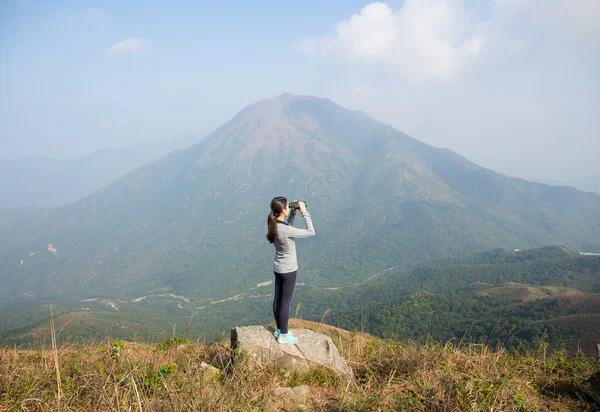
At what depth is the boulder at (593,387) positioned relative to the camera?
428 cm

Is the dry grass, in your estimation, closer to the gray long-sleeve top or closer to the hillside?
the gray long-sleeve top

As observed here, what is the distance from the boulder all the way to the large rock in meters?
3.36

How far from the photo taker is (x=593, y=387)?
4.38 metres

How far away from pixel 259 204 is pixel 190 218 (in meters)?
39.7

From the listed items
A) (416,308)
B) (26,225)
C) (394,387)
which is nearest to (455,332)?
(416,308)

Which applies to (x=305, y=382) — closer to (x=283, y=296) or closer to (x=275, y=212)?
(x=283, y=296)

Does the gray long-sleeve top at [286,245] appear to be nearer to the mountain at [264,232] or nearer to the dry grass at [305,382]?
the dry grass at [305,382]

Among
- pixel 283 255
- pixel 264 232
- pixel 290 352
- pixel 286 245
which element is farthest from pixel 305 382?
pixel 264 232

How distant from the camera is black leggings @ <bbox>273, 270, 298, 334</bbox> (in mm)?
5637

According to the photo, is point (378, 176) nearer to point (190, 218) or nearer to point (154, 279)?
point (190, 218)

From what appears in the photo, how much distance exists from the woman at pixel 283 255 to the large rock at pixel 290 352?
0.23m

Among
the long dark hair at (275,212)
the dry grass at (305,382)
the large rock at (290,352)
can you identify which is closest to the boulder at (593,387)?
the dry grass at (305,382)

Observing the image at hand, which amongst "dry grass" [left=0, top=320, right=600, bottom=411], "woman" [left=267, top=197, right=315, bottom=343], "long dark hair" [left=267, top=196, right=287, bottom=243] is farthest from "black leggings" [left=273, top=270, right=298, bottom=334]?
"dry grass" [left=0, top=320, right=600, bottom=411]

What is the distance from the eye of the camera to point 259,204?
178m
